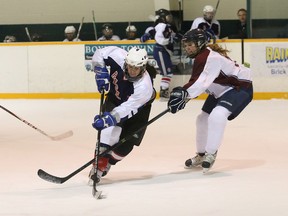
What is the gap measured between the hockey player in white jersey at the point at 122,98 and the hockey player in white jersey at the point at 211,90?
23 centimetres

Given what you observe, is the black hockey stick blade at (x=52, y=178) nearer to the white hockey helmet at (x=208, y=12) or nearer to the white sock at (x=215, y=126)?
the white sock at (x=215, y=126)

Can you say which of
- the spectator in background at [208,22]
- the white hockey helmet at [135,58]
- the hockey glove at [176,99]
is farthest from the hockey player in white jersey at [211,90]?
the spectator in background at [208,22]

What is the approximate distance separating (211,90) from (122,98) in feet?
2.28

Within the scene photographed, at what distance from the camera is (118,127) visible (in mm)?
4305

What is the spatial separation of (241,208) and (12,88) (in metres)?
6.44

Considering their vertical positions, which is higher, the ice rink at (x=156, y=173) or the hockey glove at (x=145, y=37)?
the hockey glove at (x=145, y=37)

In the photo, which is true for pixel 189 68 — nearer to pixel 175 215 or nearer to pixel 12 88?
pixel 12 88

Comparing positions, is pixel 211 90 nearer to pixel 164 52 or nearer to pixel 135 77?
pixel 135 77

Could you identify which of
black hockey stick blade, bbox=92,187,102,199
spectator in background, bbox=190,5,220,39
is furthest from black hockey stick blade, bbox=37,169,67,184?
spectator in background, bbox=190,5,220,39

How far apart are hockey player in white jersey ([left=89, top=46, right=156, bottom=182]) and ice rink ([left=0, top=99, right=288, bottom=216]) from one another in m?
0.23

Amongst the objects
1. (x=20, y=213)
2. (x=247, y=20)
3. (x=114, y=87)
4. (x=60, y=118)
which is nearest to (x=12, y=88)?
(x=60, y=118)

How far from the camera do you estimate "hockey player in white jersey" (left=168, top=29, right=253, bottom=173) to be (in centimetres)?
446

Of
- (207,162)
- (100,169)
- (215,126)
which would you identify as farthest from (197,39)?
(100,169)

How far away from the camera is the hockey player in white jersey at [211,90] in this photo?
446 centimetres
